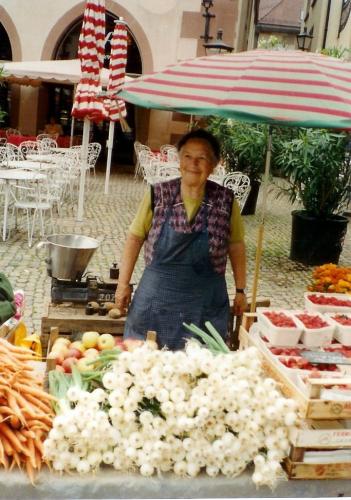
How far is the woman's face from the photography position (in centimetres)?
352

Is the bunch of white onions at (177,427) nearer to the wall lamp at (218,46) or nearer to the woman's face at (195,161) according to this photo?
the woman's face at (195,161)

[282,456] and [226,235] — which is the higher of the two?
[226,235]

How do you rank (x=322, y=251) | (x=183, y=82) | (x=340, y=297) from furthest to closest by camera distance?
1. (x=322, y=251)
2. (x=340, y=297)
3. (x=183, y=82)

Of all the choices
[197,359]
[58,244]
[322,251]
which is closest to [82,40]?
[322,251]

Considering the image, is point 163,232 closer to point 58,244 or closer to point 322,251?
point 58,244

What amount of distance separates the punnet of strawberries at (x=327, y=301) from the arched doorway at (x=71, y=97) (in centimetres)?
1761

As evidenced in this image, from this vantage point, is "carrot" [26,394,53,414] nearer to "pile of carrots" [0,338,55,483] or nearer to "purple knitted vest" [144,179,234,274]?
"pile of carrots" [0,338,55,483]

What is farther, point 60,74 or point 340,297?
point 60,74

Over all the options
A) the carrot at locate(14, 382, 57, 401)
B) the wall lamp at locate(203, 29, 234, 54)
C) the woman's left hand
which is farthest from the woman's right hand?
the wall lamp at locate(203, 29, 234, 54)

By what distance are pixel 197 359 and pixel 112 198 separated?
12.3 metres

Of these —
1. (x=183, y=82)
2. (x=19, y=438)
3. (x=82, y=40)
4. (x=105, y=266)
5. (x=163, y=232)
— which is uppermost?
(x=82, y=40)

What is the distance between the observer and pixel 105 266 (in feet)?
28.1

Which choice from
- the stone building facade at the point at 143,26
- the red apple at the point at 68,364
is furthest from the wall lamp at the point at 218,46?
the red apple at the point at 68,364

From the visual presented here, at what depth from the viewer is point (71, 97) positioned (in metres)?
21.5
